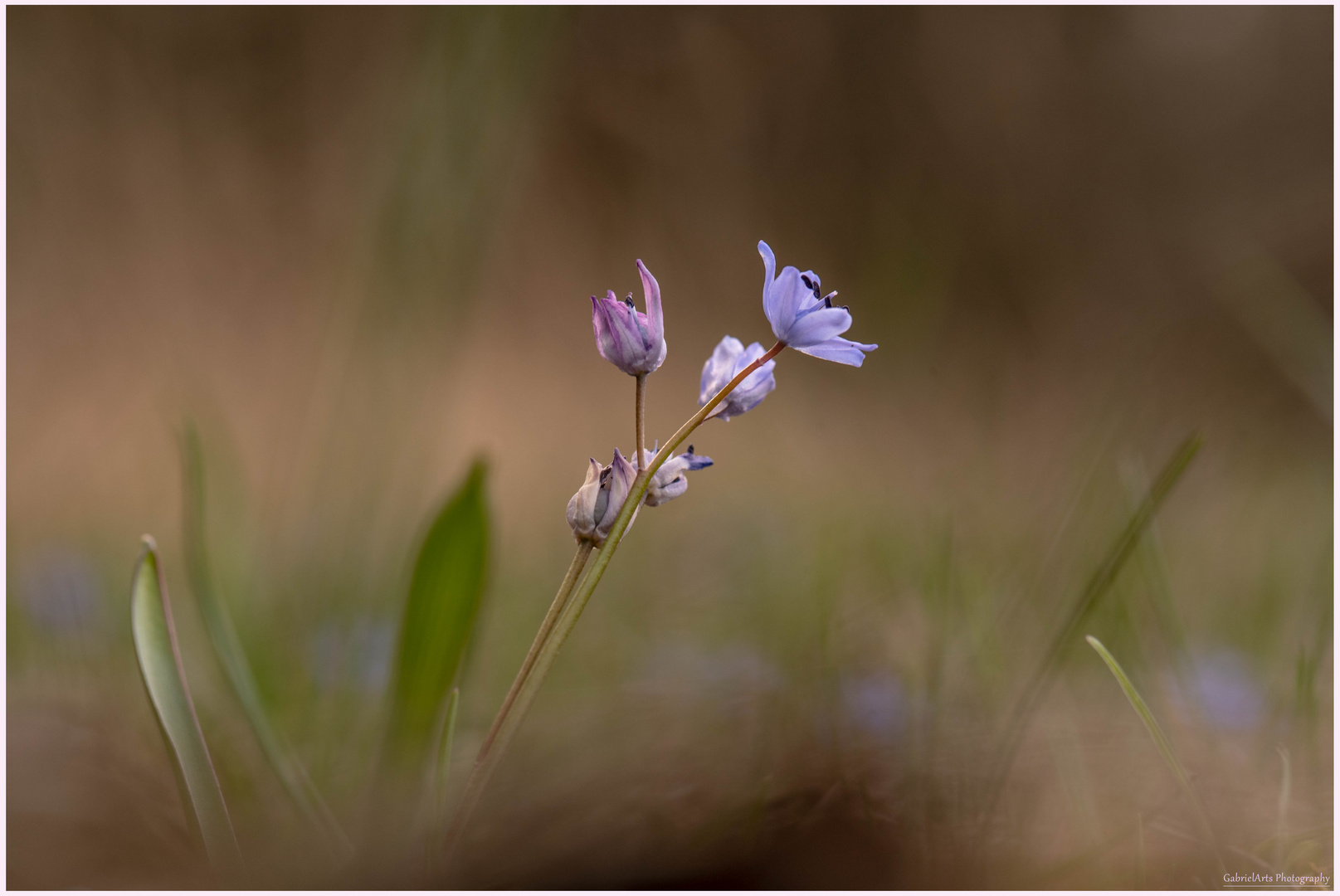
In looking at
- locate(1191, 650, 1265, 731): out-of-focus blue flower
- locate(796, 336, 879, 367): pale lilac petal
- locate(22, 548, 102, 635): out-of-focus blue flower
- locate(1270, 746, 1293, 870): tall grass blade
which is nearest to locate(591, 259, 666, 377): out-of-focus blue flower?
locate(796, 336, 879, 367): pale lilac petal

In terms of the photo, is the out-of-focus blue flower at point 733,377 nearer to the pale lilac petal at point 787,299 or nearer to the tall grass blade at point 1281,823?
the pale lilac petal at point 787,299

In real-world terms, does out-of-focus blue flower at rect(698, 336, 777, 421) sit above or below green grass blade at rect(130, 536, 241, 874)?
above

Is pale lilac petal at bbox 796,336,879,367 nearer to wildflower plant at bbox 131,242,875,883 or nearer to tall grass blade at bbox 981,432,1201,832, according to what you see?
wildflower plant at bbox 131,242,875,883

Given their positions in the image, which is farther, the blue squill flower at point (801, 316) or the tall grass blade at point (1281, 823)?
the tall grass blade at point (1281, 823)

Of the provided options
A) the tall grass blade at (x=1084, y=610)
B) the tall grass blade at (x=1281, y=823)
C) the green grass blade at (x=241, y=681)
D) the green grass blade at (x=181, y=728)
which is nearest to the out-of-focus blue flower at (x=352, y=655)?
the green grass blade at (x=241, y=681)

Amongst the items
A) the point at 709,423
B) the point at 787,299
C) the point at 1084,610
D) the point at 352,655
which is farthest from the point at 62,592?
the point at 709,423

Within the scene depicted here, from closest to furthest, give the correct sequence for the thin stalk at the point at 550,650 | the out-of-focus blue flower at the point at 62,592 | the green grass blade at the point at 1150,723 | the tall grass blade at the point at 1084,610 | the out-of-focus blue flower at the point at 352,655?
the thin stalk at the point at 550,650
the green grass blade at the point at 1150,723
the tall grass blade at the point at 1084,610
the out-of-focus blue flower at the point at 352,655
the out-of-focus blue flower at the point at 62,592

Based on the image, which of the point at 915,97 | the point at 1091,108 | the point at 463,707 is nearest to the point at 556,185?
the point at 915,97
